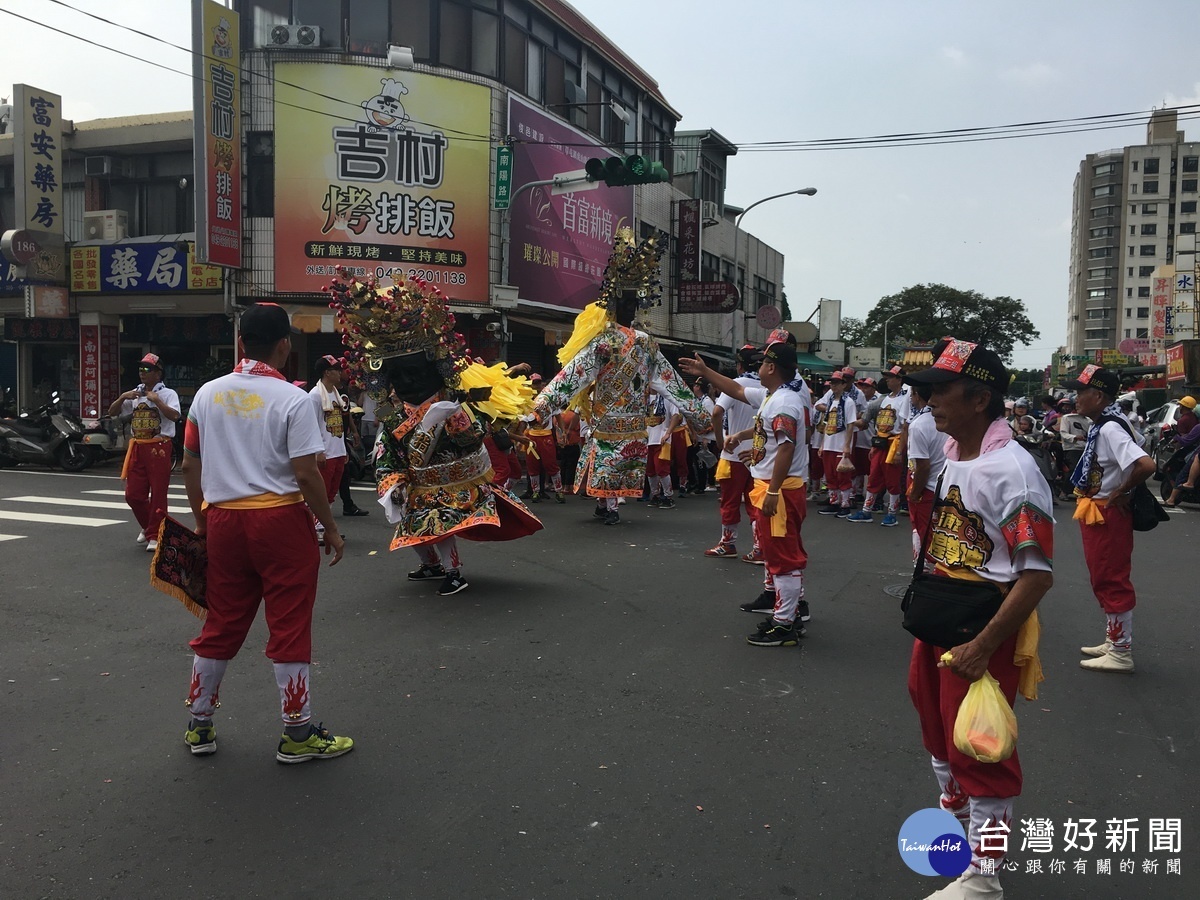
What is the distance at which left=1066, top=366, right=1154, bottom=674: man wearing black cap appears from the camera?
5293mm

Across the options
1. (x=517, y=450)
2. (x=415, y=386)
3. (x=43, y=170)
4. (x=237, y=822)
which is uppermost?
(x=43, y=170)

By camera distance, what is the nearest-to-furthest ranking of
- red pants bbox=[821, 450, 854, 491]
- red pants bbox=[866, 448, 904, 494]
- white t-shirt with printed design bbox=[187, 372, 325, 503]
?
1. white t-shirt with printed design bbox=[187, 372, 325, 503]
2. red pants bbox=[866, 448, 904, 494]
3. red pants bbox=[821, 450, 854, 491]

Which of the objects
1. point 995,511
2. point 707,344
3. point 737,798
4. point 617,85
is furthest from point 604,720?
point 707,344

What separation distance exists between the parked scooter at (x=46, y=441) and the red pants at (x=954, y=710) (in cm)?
1622

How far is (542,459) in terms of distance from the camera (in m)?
12.6

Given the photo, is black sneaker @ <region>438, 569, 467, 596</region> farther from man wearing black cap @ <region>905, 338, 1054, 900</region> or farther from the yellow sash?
man wearing black cap @ <region>905, 338, 1054, 900</region>

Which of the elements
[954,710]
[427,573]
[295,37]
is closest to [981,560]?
[954,710]

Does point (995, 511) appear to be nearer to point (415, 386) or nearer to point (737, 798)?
point (737, 798)

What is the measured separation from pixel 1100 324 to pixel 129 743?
110m

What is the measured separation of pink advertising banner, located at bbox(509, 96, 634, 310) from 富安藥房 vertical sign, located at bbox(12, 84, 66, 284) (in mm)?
9554

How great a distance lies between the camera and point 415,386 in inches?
258

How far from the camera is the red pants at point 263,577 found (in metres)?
3.82

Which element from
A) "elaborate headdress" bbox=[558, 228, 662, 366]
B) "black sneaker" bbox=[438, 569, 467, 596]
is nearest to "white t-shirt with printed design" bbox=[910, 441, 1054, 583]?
"black sneaker" bbox=[438, 569, 467, 596]

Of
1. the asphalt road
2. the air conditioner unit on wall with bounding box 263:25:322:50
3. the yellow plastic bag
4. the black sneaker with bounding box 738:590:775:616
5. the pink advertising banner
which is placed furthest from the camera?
the pink advertising banner
